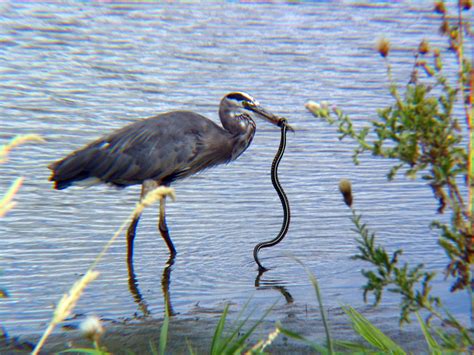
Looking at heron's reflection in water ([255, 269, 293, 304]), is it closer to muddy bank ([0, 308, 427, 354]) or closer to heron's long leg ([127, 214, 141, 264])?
muddy bank ([0, 308, 427, 354])

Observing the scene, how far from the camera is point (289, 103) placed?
10672 millimetres

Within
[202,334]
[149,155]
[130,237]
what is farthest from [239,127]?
[202,334]

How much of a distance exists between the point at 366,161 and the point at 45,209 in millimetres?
3182

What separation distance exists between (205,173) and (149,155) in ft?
5.59

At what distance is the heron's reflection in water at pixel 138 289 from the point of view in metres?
5.55

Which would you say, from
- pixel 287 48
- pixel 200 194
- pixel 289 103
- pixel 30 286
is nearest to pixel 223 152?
pixel 200 194

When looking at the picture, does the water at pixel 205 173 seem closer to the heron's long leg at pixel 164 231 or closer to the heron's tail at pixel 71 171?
the heron's long leg at pixel 164 231

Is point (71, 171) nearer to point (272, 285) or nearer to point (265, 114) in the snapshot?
point (265, 114)

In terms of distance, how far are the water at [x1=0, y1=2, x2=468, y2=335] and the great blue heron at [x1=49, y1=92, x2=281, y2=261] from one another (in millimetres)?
400

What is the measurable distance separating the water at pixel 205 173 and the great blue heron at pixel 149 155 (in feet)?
1.31

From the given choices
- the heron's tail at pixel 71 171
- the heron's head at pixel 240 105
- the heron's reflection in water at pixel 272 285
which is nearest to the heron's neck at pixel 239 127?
the heron's head at pixel 240 105

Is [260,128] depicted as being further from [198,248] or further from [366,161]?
[198,248]

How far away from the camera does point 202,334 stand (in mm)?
5039

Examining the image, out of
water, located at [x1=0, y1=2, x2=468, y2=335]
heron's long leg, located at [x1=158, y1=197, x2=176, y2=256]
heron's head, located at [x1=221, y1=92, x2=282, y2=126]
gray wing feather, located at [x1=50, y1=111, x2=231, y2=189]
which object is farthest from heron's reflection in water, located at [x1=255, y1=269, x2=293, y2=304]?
heron's head, located at [x1=221, y1=92, x2=282, y2=126]
